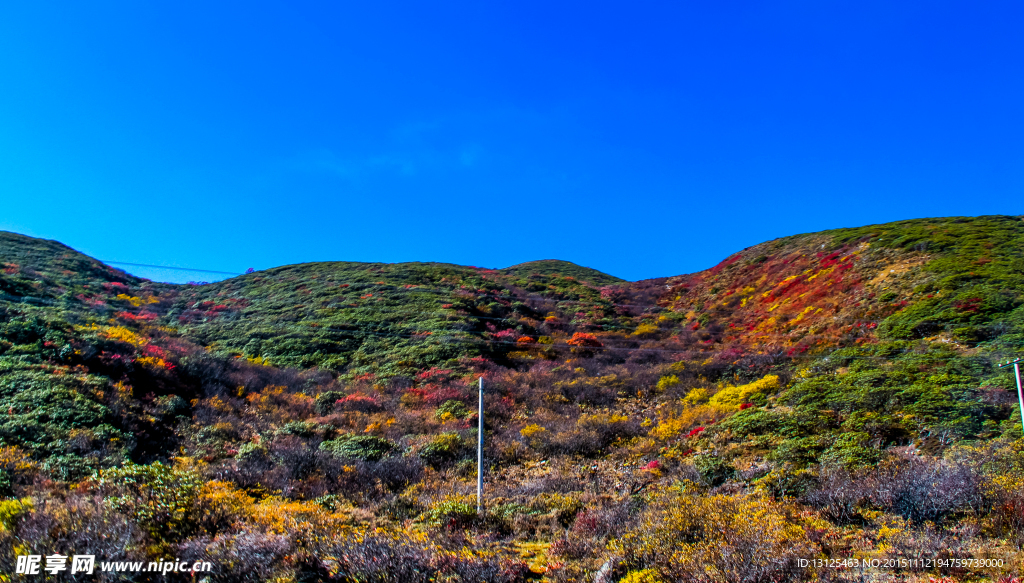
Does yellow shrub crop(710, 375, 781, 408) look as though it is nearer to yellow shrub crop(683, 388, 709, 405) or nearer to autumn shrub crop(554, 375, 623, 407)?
yellow shrub crop(683, 388, 709, 405)

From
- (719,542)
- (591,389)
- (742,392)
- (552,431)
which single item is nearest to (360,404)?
(552,431)

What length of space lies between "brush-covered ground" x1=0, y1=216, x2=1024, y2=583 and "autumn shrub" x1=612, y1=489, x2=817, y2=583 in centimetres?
4

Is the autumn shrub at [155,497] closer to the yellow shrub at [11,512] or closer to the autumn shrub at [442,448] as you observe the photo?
the yellow shrub at [11,512]

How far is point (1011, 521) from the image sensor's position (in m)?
6.92

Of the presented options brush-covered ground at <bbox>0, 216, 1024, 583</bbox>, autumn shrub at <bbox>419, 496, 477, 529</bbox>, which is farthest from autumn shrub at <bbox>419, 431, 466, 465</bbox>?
autumn shrub at <bbox>419, 496, 477, 529</bbox>

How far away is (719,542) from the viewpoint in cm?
670

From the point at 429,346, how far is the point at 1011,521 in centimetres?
2610

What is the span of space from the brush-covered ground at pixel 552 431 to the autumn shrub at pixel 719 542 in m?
0.04

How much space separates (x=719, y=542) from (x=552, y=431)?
436 inches

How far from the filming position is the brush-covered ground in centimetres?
695

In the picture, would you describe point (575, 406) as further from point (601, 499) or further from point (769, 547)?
point (769, 547)

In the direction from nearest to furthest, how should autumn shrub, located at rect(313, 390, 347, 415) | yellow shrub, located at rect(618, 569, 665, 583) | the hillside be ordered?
1. yellow shrub, located at rect(618, 569, 665, 583)
2. autumn shrub, located at rect(313, 390, 347, 415)
3. the hillside

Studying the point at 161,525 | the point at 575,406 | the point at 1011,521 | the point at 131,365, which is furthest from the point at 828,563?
the point at 131,365

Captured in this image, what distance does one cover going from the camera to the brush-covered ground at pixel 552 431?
22.8 ft
